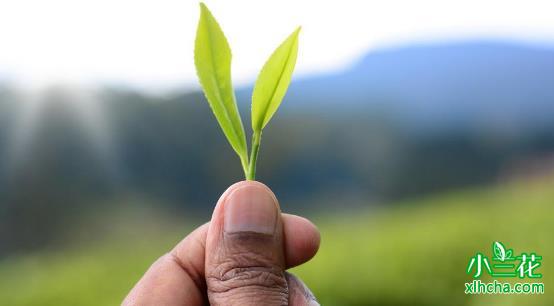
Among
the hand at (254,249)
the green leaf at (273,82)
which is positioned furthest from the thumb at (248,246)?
the green leaf at (273,82)

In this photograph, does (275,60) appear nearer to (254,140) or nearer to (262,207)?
(254,140)

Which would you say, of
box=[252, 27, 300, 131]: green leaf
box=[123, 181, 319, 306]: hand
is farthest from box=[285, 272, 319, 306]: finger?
box=[252, 27, 300, 131]: green leaf

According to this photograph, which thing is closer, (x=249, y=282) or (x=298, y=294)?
(x=249, y=282)

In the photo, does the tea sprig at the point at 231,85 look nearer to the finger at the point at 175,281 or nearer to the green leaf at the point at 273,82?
the green leaf at the point at 273,82

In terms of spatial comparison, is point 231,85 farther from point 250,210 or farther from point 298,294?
point 298,294

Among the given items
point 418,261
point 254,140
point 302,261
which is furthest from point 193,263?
point 418,261

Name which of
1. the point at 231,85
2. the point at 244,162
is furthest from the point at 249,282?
the point at 231,85

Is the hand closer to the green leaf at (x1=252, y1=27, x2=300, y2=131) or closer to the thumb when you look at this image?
the thumb
